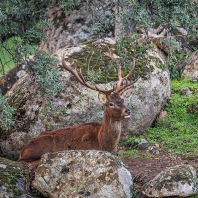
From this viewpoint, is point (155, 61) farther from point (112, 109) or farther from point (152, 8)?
point (152, 8)

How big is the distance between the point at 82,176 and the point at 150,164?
2141 millimetres

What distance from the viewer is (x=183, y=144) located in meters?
10.3

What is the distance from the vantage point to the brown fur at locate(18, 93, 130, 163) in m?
9.20

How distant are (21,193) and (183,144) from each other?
12.8 ft

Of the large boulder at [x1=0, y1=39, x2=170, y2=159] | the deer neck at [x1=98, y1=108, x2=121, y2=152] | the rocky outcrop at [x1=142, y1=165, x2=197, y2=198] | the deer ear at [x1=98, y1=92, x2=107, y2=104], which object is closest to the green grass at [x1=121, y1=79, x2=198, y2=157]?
the large boulder at [x1=0, y1=39, x2=170, y2=159]

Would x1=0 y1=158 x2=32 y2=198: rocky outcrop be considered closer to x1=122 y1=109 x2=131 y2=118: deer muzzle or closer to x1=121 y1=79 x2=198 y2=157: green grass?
x1=122 y1=109 x2=131 y2=118: deer muzzle

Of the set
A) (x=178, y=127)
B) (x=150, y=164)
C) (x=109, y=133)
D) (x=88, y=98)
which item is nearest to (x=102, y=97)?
(x=109, y=133)

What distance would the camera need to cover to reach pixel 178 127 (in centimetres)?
1126

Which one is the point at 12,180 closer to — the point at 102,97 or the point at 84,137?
the point at 84,137

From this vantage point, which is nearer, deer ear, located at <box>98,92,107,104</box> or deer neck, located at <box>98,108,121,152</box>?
deer neck, located at <box>98,108,121,152</box>

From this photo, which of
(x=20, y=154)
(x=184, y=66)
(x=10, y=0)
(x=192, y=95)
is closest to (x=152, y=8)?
(x=10, y=0)

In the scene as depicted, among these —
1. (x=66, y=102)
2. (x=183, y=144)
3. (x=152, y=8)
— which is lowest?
(x=183, y=144)

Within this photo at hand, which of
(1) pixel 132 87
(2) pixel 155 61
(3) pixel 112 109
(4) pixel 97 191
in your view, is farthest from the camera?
(2) pixel 155 61

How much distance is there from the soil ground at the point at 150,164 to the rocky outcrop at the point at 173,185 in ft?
1.66
